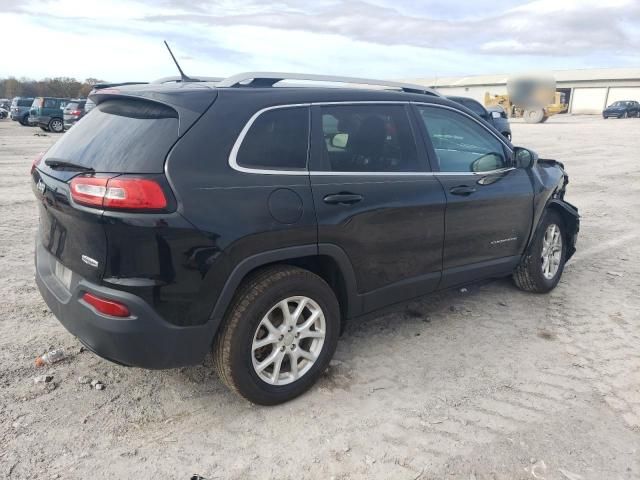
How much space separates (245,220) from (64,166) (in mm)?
1093

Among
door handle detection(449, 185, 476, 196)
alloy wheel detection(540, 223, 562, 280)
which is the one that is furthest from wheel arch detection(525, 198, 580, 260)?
door handle detection(449, 185, 476, 196)

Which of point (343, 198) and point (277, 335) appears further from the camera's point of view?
point (343, 198)

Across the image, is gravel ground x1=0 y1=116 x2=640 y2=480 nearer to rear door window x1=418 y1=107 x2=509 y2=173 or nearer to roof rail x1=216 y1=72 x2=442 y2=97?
rear door window x1=418 y1=107 x2=509 y2=173

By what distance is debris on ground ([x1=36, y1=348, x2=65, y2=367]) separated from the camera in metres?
3.43

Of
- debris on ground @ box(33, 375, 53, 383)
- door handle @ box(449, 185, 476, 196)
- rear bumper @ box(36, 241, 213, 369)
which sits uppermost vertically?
door handle @ box(449, 185, 476, 196)

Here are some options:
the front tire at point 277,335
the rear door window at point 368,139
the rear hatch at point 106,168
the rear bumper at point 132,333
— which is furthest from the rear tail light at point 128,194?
the rear door window at point 368,139

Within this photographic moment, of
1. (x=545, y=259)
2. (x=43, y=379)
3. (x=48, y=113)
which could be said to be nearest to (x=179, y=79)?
(x=43, y=379)

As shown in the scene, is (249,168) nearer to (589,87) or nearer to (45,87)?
(45,87)

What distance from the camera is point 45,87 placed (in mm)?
52656

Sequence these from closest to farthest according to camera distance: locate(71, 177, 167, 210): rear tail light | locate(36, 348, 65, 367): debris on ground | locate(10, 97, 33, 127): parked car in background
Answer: locate(71, 177, 167, 210): rear tail light
locate(36, 348, 65, 367): debris on ground
locate(10, 97, 33, 127): parked car in background

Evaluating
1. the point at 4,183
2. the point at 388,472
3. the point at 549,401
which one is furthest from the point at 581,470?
the point at 4,183

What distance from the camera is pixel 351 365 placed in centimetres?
357

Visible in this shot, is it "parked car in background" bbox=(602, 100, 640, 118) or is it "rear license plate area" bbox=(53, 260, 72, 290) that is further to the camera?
"parked car in background" bbox=(602, 100, 640, 118)

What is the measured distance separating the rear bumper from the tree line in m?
44.3
